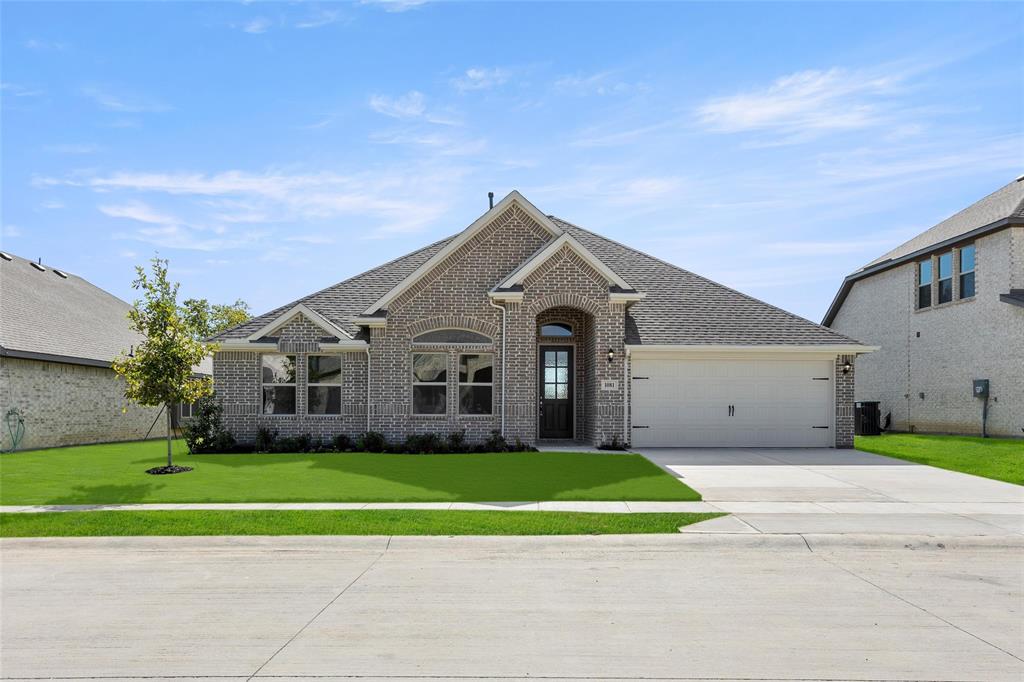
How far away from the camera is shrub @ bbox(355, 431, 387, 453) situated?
1953 centimetres

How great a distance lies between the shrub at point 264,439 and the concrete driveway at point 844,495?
10.0m

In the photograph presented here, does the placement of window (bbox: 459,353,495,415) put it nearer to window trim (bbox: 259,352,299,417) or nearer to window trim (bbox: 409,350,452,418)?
window trim (bbox: 409,350,452,418)

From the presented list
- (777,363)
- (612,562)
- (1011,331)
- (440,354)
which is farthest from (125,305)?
(1011,331)

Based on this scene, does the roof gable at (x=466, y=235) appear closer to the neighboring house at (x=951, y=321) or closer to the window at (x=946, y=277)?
the neighboring house at (x=951, y=321)

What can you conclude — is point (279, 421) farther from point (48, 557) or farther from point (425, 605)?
point (425, 605)

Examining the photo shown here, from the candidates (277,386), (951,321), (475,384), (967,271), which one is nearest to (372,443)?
(475,384)

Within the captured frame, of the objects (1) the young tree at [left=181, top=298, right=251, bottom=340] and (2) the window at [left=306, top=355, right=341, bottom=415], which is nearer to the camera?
(2) the window at [left=306, top=355, right=341, bottom=415]

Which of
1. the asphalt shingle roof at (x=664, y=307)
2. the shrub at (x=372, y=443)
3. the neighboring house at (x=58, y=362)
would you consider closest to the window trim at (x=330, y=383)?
the asphalt shingle roof at (x=664, y=307)

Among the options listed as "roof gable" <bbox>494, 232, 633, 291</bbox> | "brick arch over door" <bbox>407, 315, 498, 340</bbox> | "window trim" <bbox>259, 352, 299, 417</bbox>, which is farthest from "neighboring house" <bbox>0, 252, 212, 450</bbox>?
"roof gable" <bbox>494, 232, 633, 291</bbox>

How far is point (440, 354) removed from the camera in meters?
20.4

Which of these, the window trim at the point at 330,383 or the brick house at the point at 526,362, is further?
the window trim at the point at 330,383

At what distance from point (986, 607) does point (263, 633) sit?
20.6ft

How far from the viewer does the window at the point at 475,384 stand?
20.2 metres

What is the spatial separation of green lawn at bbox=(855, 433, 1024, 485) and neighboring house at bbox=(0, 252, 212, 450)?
77.2 ft
